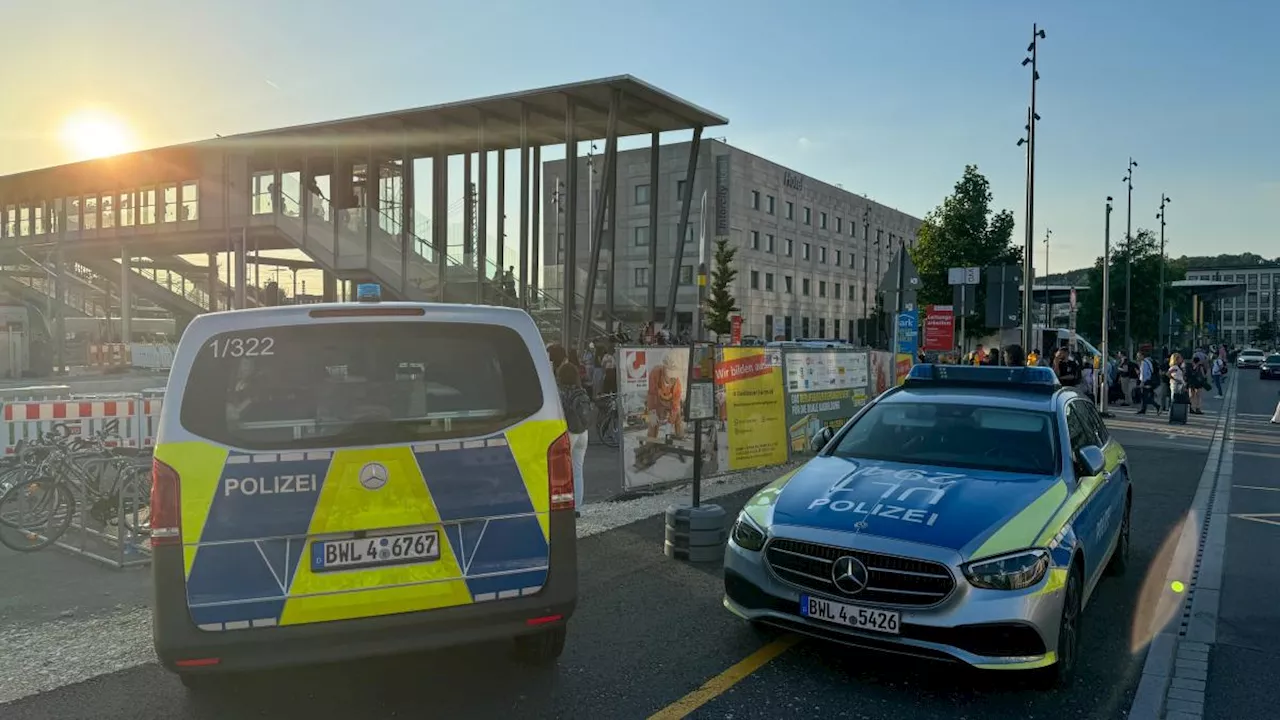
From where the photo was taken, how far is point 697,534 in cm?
679

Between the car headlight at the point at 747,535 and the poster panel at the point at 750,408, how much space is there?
5876 millimetres

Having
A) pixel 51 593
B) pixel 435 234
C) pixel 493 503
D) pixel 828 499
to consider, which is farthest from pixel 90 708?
pixel 435 234

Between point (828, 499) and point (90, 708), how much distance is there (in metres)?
3.72

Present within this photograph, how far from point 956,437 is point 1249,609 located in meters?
2.39

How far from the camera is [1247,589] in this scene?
21.2 ft

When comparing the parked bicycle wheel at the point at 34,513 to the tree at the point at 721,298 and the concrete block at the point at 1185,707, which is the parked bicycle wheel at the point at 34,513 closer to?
the concrete block at the point at 1185,707

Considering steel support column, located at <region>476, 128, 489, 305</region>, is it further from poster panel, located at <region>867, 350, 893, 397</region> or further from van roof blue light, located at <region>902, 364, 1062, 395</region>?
van roof blue light, located at <region>902, 364, 1062, 395</region>

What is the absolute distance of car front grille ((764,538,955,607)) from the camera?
412cm

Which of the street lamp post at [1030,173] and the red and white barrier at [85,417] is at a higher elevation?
the street lamp post at [1030,173]

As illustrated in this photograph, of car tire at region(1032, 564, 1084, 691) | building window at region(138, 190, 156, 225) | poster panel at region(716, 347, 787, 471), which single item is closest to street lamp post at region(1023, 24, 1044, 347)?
poster panel at region(716, 347, 787, 471)

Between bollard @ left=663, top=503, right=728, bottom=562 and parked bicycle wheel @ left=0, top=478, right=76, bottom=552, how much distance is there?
203 inches

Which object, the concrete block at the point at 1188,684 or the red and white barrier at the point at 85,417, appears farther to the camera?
the red and white barrier at the point at 85,417

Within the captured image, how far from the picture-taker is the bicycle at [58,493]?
7.36 meters

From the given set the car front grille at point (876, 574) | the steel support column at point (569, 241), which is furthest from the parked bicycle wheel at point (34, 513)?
the steel support column at point (569, 241)
